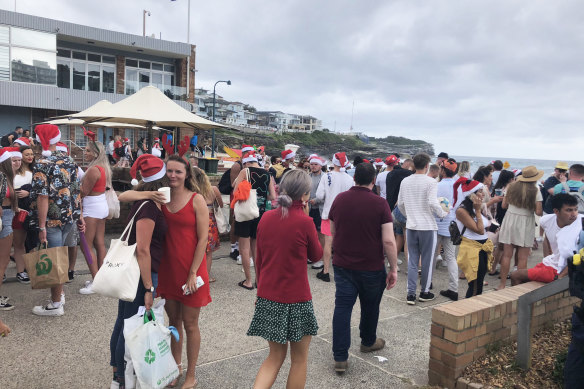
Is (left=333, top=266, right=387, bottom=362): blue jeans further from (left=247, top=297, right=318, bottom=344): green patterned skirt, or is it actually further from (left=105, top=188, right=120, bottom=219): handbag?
(left=105, top=188, right=120, bottom=219): handbag

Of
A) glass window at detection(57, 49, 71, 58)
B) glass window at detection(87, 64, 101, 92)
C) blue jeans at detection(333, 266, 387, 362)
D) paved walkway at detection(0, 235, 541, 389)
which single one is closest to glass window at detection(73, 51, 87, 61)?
glass window at detection(57, 49, 71, 58)

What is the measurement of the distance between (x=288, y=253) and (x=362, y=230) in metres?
1.06

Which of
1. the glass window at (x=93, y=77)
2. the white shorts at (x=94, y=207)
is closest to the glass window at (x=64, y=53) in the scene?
the glass window at (x=93, y=77)

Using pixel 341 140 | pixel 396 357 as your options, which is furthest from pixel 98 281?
pixel 341 140

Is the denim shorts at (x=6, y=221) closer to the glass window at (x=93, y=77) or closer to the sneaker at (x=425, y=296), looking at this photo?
the sneaker at (x=425, y=296)

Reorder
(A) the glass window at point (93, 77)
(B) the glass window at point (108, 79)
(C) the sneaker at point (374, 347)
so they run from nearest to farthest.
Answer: (C) the sneaker at point (374, 347)
(A) the glass window at point (93, 77)
(B) the glass window at point (108, 79)

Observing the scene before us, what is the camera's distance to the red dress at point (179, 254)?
3.25m

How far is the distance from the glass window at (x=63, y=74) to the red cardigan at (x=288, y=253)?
1143 inches

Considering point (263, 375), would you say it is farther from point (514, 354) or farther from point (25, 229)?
point (25, 229)

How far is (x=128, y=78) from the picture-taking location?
30.2 metres

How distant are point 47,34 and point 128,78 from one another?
5729mm

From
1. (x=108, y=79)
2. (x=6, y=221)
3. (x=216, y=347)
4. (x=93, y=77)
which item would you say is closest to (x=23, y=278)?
(x=6, y=221)

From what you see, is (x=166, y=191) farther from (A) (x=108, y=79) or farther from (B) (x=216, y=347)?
(A) (x=108, y=79)

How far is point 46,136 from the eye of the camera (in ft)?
16.4
